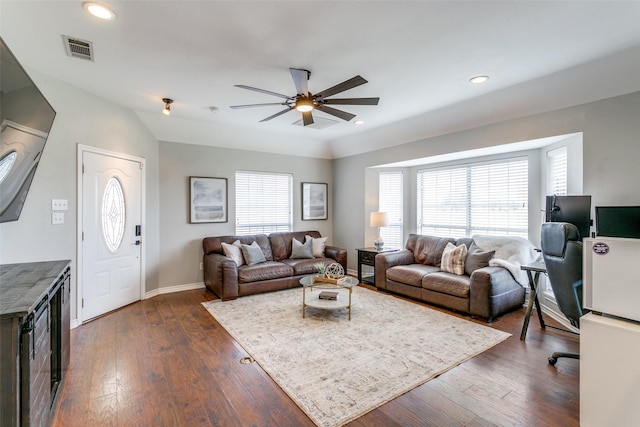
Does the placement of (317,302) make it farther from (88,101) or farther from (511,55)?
(88,101)

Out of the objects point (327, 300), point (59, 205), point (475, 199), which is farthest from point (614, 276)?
point (59, 205)

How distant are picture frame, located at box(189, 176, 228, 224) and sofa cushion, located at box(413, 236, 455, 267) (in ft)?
11.7

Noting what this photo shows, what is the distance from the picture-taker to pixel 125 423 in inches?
76.2

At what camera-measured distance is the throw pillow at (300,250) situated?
221 inches

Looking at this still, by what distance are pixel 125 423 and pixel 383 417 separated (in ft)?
5.61

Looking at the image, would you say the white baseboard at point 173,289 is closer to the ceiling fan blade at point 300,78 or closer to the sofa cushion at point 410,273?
the sofa cushion at point 410,273

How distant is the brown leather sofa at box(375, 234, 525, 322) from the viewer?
3.64 metres

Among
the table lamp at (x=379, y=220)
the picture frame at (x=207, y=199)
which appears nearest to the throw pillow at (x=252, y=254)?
the picture frame at (x=207, y=199)

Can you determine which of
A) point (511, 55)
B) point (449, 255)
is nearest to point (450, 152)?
point (449, 255)

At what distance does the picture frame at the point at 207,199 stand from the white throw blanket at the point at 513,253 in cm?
442

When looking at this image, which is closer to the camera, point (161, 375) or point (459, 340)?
point (161, 375)

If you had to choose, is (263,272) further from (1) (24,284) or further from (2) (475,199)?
(2) (475,199)

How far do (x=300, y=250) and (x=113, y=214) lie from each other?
302cm

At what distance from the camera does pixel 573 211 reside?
Answer: 3.05m
